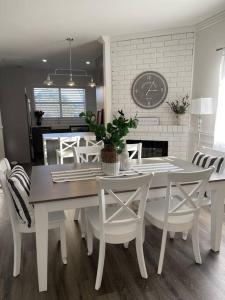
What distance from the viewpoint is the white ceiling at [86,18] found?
9.17 feet

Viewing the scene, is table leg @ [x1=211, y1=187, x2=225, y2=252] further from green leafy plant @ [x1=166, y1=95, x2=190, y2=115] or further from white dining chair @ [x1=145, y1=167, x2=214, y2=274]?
green leafy plant @ [x1=166, y1=95, x2=190, y2=115]

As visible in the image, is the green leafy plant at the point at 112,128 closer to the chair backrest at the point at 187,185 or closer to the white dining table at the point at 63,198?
the white dining table at the point at 63,198

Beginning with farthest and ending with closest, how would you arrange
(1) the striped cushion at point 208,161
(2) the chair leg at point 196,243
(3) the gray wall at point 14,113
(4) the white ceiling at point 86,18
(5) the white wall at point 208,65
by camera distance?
(3) the gray wall at point 14,113, (5) the white wall at point 208,65, (4) the white ceiling at point 86,18, (1) the striped cushion at point 208,161, (2) the chair leg at point 196,243

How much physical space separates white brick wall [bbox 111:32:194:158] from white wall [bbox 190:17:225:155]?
0.16 m

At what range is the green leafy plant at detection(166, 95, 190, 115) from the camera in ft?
12.9

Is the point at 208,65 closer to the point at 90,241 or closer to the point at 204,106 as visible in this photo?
the point at 204,106

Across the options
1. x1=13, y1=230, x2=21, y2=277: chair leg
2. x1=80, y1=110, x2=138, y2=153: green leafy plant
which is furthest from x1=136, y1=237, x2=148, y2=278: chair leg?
x1=13, y1=230, x2=21, y2=277: chair leg

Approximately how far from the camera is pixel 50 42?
4.29m

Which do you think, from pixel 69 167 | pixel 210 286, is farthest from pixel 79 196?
pixel 210 286

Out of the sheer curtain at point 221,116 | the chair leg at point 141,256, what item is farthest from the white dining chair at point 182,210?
the sheer curtain at point 221,116

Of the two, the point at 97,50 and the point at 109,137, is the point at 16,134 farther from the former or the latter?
the point at 109,137

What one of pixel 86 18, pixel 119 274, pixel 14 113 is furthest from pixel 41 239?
pixel 14 113

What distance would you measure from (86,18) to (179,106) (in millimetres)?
2123

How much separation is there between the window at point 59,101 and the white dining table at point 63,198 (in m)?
5.56
